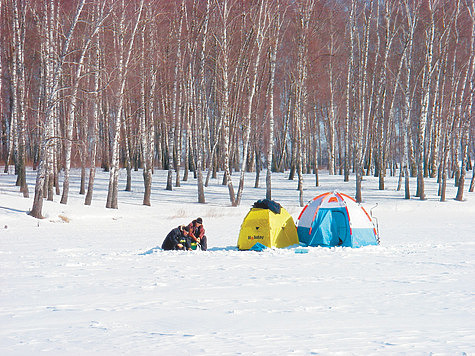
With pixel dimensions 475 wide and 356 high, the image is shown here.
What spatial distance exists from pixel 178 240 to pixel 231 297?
570 cm

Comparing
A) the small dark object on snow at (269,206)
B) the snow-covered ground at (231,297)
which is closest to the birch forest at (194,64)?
the snow-covered ground at (231,297)

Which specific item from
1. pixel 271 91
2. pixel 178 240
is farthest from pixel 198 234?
pixel 271 91

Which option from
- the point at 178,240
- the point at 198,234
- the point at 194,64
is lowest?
the point at 178,240

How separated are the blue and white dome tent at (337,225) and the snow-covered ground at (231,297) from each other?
69 centimetres

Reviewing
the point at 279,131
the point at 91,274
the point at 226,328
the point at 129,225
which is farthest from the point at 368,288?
the point at 279,131

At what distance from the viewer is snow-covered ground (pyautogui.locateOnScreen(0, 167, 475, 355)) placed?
480 centimetres

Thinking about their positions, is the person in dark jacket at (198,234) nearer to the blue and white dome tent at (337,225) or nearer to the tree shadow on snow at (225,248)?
Result: the tree shadow on snow at (225,248)

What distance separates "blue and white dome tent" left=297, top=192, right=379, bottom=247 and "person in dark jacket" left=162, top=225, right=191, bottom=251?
3295mm

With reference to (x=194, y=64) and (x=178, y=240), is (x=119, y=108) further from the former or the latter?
(x=178, y=240)

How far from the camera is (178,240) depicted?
40.9 ft

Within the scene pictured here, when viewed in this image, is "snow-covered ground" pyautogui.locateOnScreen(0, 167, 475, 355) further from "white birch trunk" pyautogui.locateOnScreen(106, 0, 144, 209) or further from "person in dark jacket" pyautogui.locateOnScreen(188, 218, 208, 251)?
"white birch trunk" pyautogui.locateOnScreen(106, 0, 144, 209)

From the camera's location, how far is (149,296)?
7.04 metres

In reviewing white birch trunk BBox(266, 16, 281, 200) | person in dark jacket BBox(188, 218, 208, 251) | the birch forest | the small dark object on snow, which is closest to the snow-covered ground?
person in dark jacket BBox(188, 218, 208, 251)

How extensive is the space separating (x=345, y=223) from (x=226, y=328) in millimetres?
8652
